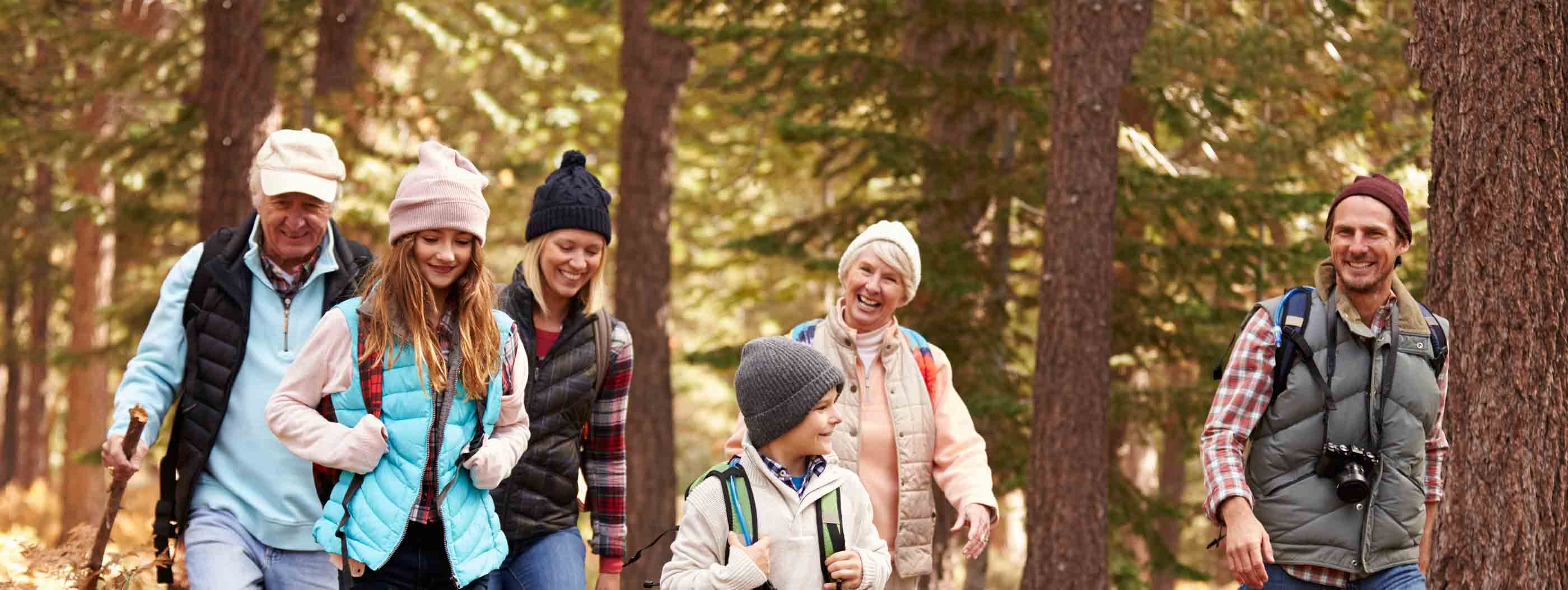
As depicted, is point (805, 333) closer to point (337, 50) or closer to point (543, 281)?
point (543, 281)

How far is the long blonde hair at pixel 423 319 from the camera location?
4.24 meters

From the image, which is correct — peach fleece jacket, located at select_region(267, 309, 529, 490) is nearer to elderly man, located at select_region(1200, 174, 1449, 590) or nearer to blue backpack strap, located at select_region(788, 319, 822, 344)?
blue backpack strap, located at select_region(788, 319, 822, 344)

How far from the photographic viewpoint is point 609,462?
5371 mm

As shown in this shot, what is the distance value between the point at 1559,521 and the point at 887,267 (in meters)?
2.68

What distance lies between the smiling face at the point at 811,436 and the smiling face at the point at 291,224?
6.09 ft

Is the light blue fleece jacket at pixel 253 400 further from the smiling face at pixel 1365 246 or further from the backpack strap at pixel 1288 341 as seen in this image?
the smiling face at pixel 1365 246

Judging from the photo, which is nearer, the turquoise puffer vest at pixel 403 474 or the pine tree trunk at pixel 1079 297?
the turquoise puffer vest at pixel 403 474

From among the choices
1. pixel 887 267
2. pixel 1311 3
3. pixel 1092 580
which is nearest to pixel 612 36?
pixel 1311 3

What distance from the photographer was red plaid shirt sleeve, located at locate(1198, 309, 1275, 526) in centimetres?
482

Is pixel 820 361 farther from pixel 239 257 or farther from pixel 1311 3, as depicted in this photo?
pixel 1311 3

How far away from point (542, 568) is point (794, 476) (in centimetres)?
118

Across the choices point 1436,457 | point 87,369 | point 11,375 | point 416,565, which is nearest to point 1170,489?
point 1436,457

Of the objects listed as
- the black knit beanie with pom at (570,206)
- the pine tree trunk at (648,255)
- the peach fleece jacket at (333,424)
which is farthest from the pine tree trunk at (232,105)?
the peach fleece jacket at (333,424)

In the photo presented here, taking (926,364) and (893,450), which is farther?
(926,364)
